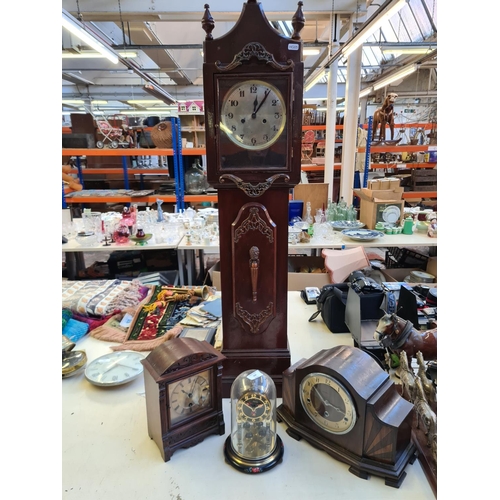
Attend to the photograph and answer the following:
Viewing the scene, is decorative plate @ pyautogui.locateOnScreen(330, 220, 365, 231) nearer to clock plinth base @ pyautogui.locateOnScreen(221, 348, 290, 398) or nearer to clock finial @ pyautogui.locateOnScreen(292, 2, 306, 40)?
clock plinth base @ pyautogui.locateOnScreen(221, 348, 290, 398)

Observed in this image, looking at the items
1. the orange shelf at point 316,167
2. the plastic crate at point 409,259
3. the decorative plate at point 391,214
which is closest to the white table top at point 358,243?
the decorative plate at point 391,214

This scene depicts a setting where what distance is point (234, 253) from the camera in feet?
3.85

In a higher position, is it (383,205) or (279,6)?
(279,6)

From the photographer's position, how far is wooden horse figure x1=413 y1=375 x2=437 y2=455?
2.91 ft

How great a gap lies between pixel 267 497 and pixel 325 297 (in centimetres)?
84

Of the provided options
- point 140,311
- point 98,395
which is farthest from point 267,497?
point 140,311

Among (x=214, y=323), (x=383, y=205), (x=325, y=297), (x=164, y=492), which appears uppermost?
(x=383, y=205)

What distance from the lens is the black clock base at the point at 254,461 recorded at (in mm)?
884

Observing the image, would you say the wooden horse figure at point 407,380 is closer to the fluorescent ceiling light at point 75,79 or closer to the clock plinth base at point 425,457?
the clock plinth base at point 425,457

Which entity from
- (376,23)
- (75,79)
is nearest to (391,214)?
(376,23)

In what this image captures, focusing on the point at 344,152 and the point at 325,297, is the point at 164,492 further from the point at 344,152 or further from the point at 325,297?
the point at 344,152

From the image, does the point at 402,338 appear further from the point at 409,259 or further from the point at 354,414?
the point at 409,259

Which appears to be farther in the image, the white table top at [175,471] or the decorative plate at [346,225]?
the decorative plate at [346,225]

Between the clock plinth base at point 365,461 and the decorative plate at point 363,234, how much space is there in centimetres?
234
